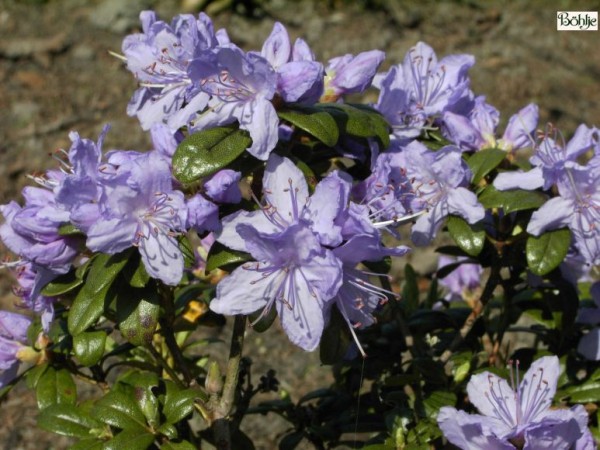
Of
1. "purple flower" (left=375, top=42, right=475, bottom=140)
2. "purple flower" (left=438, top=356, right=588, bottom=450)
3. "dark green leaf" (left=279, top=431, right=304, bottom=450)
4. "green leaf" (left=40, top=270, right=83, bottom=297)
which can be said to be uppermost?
"purple flower" (left=375, top=42, right=475, bottom=140)

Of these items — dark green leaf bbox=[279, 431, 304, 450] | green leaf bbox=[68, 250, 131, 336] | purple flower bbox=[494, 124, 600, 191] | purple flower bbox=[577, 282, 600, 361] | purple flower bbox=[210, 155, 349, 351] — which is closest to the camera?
purple flower bbox=[210, 155, 349, 351]

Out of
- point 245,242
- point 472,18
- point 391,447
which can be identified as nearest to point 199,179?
point 245,242

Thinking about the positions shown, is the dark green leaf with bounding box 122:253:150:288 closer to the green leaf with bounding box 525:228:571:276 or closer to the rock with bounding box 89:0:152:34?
the green leaf with bounding box 525:228:571:276

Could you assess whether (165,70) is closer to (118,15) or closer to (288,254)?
(288,254)

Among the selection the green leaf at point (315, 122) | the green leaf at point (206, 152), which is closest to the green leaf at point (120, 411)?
the green leaf at point (206, 152)

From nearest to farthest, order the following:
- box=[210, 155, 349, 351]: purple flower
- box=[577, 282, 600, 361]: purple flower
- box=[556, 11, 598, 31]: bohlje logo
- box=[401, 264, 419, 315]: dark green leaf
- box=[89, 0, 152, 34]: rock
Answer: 1. box=[210, 155, 349, 351]: purple flower
2. box=[577, 282, 600, 361]: purple flower
3. box=[401, 264, 419, 315]: dark green leaf
4. box=[556, 11, 598, 31]: bohlje logo
5. box=[89, 0, 152, 34]: rock

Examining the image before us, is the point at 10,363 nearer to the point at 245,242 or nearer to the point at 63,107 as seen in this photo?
the point at 245,242

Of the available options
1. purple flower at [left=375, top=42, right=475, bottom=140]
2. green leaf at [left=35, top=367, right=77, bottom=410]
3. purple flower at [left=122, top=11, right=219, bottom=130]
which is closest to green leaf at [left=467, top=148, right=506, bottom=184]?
purple flower at [left=375, top=42, right=475, bottom=140]
